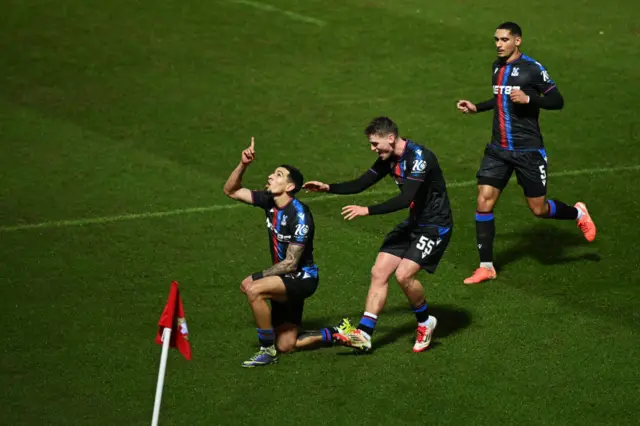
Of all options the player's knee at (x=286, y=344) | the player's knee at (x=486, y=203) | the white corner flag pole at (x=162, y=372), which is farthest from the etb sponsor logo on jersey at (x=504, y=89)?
the white corner flag pole at (x=162, y=372)

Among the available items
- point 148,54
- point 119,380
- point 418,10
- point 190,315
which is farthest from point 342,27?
point 119,380

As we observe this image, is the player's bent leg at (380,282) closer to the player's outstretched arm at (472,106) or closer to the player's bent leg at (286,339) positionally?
the player's bent leg at (286,339)

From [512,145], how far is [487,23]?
352 inches

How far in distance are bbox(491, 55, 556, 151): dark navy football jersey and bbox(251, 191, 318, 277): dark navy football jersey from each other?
116 inches

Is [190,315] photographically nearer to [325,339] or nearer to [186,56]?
[325,339]

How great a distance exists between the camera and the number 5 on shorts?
11344 millimetres

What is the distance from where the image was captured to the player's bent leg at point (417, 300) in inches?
442

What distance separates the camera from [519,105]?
12984 mm

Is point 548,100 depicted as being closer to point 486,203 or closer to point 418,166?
point 486,203

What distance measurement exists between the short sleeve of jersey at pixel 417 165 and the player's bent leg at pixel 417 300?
0.78 meters

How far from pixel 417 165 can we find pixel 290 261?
56.3 inches

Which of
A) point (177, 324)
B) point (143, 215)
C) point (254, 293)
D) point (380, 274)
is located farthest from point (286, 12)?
point (177, 324)

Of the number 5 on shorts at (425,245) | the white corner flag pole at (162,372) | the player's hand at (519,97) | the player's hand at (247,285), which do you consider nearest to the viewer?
the white corner flag pole at (162,372)

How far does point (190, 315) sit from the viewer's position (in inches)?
478
